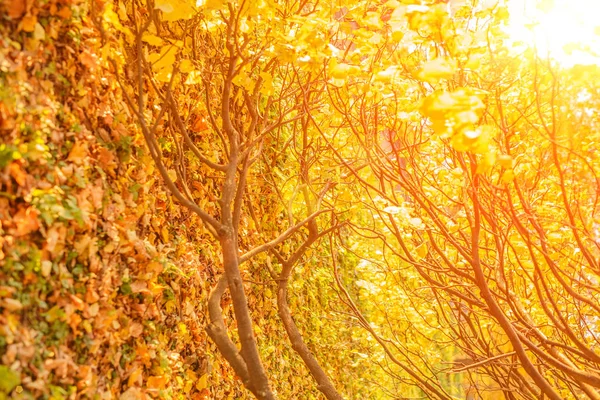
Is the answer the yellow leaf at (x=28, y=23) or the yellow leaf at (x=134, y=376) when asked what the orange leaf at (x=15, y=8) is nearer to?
the yellow leaf at (x=28, y=23)

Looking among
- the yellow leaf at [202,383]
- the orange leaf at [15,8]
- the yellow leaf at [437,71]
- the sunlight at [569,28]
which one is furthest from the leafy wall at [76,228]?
the sunlight at [569,28]

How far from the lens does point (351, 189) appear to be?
5352mm

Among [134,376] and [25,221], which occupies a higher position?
[25,221]

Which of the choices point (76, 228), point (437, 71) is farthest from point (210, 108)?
point (437, 71)

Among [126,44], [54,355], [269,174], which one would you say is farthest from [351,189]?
[54,355]

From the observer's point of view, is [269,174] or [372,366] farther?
[372,366]

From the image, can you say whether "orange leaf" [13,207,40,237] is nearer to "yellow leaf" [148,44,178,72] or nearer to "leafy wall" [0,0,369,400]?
"leafy wall" [0,0,369,400]

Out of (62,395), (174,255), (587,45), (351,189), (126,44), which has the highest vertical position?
(351,189)

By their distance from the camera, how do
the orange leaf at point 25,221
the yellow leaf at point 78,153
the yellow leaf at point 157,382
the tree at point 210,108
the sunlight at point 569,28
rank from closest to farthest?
the orange leaf at point 25,221
the yellow leaf at point 78,153
the sunlight at point 569,28
the yellow leaf at point 157,382
the tree at point 210,108

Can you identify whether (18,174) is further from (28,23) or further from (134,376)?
(134,376)

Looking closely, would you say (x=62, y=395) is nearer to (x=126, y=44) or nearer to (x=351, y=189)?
(x=126, y=44)

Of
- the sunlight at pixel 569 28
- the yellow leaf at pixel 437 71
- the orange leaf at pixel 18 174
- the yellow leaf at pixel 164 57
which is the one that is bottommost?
the orange leaf at pixel 18 174

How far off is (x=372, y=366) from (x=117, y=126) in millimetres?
6865

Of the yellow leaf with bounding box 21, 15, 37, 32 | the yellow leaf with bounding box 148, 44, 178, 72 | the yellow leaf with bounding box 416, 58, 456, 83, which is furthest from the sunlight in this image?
the yellow leaf with bounding box 21, 15, 37, 32
